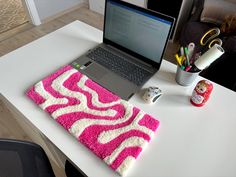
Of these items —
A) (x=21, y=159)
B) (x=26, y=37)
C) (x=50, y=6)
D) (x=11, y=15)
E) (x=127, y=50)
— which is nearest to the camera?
(x=21, y=159)

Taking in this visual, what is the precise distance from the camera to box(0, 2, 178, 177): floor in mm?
1591

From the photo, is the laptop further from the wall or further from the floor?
the wall

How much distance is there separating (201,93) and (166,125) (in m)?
0.19

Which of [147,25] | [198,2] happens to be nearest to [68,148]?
[147,25]

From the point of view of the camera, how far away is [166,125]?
0.73 m

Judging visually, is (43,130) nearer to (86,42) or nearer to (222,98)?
(86,42)

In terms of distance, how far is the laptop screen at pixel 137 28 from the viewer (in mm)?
795

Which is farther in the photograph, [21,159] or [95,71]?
[95,71]

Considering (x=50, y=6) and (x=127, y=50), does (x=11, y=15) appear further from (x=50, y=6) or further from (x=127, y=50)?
(x=127, y=50)

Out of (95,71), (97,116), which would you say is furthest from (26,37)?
(97,116)

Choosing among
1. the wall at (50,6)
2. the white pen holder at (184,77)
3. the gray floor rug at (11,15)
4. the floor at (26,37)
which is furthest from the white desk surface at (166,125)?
the gray floor rug at (11,15)

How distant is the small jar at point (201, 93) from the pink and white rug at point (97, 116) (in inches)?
7.7

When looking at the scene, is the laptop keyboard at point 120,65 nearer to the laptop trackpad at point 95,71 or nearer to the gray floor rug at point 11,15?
the laptop trackpad at point 95,71

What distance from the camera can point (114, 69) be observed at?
928mm
